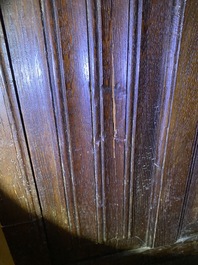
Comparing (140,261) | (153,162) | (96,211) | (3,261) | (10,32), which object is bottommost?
(140,261)

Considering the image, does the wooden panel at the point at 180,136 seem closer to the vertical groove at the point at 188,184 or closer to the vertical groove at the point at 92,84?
the vertical groove at the point at 188,184

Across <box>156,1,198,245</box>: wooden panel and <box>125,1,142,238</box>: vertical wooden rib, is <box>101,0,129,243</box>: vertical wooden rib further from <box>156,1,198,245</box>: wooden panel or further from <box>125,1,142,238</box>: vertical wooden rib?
<box>156,1,198,245</box>: wooden panel

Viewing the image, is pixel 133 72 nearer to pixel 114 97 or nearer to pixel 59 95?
pixel 114 97

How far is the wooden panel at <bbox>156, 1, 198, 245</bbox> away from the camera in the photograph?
0.56 m

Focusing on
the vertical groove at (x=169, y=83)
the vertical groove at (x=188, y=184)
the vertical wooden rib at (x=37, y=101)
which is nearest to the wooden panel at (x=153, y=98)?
the vertical groove at (x=169, y=83)

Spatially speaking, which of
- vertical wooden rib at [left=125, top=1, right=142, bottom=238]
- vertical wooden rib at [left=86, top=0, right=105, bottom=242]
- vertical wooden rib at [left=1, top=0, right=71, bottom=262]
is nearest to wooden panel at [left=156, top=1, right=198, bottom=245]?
vertical wooden rib at [left=125, top=1, right=142, bottom=238]

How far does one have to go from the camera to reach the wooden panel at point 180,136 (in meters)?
0.56

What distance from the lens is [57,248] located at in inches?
34.0

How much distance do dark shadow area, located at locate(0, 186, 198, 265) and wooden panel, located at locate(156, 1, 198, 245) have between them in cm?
11

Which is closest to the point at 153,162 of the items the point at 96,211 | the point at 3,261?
the point at 96,211

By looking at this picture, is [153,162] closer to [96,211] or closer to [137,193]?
[137,193]

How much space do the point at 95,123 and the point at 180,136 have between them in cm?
27

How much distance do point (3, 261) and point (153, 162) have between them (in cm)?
62

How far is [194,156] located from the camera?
74 centimetres
